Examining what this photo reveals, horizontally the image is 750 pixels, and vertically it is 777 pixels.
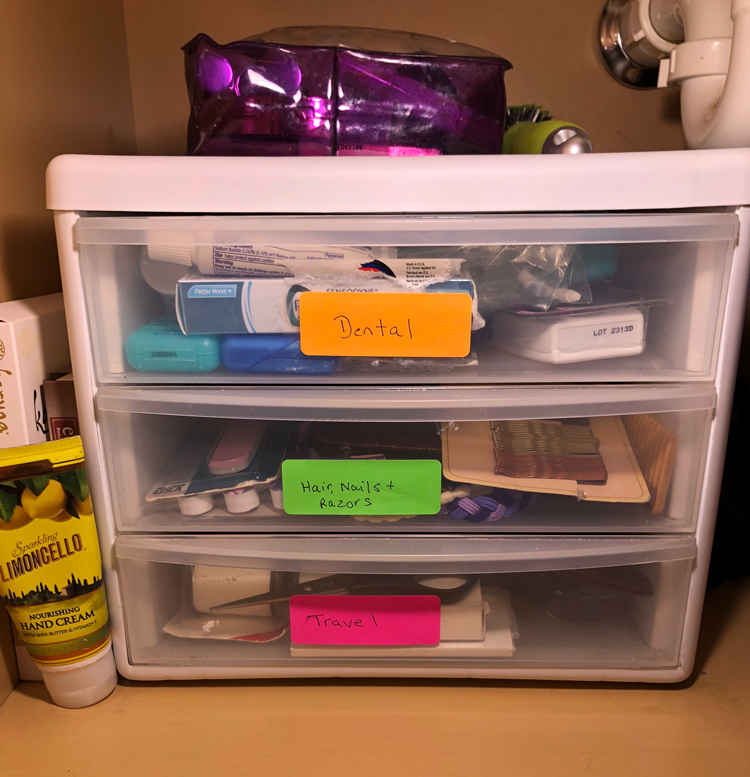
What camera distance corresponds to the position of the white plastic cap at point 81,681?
→ 0.55m

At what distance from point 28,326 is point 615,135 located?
2.40 feet

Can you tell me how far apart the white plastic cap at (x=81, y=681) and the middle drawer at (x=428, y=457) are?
4.9 inches

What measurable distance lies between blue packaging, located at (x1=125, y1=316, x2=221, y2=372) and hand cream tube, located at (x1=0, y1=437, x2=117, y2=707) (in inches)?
3.3

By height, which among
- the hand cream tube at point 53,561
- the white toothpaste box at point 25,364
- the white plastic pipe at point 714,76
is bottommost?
the hand cream tube at point 53,561

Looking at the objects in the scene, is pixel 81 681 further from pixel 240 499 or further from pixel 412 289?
pixel 412 289

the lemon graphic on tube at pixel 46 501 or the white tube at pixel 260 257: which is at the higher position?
the white tube at pixel 260 257

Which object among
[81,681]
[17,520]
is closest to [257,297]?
[17,520]

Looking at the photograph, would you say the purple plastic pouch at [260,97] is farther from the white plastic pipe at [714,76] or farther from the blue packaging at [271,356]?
the white plastic pipe at [714,76]

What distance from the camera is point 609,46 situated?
80cm

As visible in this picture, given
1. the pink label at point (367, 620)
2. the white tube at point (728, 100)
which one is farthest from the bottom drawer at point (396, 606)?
the white tube at point (728, 100)

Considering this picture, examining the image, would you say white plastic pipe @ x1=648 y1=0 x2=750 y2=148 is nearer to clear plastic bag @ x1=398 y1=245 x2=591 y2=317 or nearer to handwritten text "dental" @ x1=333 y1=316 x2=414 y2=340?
clear plastic bag @ x1=398 y1=245 x2=591 y2=317

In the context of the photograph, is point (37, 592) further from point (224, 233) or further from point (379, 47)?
point (379, 47)

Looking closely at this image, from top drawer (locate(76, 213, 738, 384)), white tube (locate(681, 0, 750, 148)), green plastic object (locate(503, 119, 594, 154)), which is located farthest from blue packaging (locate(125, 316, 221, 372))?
white tube (locate(681, 0, 750, 148))

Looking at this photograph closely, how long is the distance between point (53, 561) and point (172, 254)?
0.27 m
